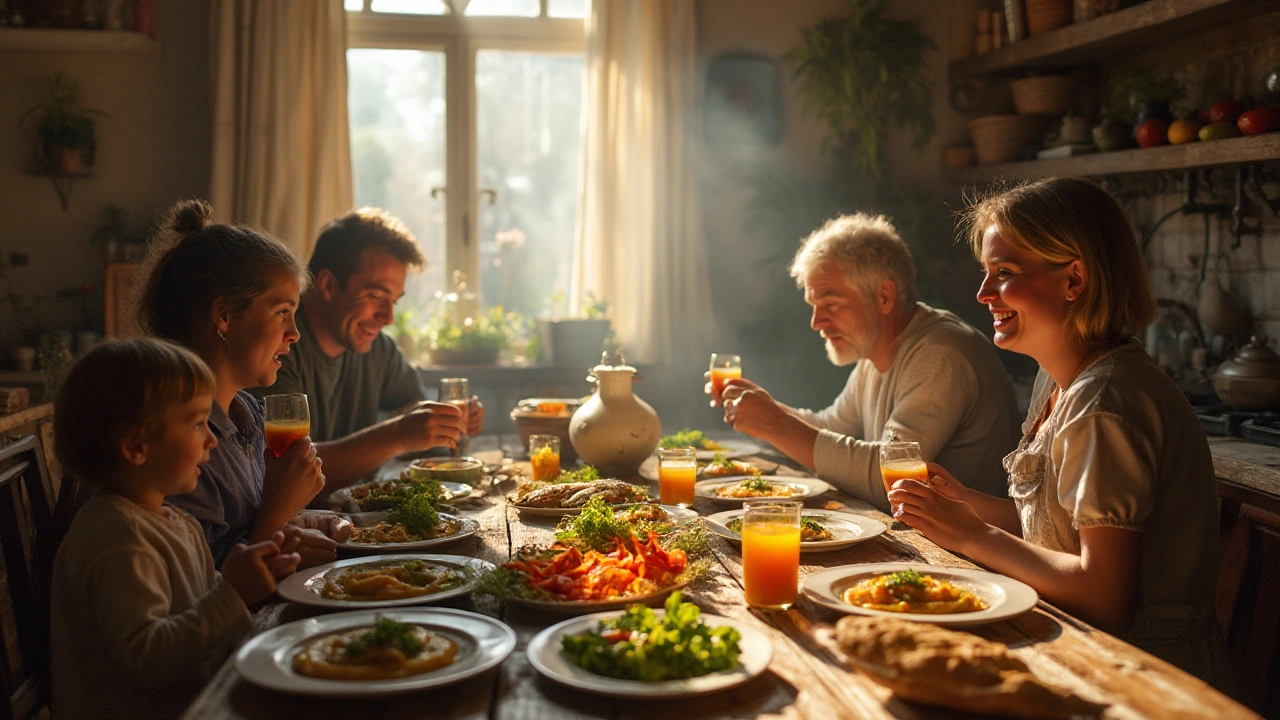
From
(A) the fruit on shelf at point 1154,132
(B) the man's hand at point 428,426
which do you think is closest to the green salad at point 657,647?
(B) the man's hand at point 428,426

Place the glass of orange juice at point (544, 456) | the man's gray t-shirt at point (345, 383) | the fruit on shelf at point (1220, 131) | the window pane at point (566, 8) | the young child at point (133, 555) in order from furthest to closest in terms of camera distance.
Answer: the window pane at point (566, 8) → the fruit on shelf at point (1220, 131) → the man's gray t-shirt at point (345, 383) → the glass of orange juice at point (544, 456) → the young child at point (133, 555)

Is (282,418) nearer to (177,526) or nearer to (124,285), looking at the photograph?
(177,526)

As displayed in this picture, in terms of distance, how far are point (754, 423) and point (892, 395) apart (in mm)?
415

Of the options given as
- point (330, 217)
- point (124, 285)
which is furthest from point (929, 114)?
point (124, 285)

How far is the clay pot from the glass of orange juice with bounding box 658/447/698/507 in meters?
1.98

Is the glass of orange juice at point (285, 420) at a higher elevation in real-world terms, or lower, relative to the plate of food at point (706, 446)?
higher

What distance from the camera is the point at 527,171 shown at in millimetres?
5230

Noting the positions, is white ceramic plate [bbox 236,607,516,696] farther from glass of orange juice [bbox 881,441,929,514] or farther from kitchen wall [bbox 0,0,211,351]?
kitchen wall [bbox 0,0,211,351]

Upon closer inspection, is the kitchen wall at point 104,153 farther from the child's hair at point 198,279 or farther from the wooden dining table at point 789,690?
the wooden dining table at point 789,690

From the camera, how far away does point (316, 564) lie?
1.80 metres

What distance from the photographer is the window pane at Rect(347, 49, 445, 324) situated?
508 centimetres

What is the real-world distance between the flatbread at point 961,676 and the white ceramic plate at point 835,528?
632 millimetres

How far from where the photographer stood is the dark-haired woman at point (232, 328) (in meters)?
1.91

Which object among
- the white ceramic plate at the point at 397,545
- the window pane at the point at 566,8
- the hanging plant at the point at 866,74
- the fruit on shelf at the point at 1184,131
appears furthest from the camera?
the window pane at the point at 566,8
